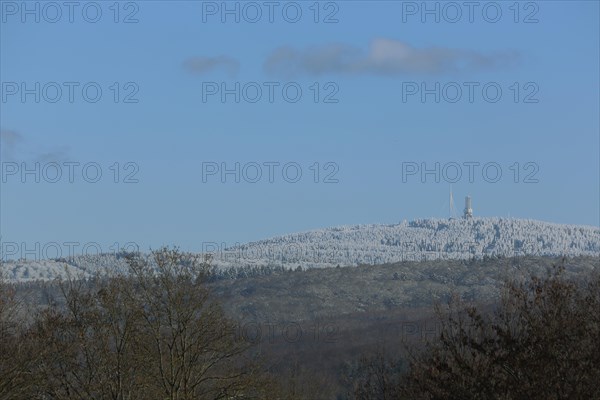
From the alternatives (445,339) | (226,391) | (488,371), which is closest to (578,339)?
(488,371)

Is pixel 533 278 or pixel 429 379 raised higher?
pixel 533 278

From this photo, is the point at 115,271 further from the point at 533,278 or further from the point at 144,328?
the point at 533,278

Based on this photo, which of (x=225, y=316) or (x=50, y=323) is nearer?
(x=50, y=323)

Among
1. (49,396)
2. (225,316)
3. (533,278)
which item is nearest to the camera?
(533,278)

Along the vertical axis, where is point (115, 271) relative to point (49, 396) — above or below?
above

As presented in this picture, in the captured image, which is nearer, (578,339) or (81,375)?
(578,339)

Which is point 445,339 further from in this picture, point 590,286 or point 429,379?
point 590,286

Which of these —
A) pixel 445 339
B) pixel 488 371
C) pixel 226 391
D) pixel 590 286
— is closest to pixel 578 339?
pixel 488 371

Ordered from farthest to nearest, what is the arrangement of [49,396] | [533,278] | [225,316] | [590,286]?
[225,316]
[49,396]
[590,286]
[533,278]

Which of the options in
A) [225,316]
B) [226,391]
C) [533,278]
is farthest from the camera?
[225,316]
